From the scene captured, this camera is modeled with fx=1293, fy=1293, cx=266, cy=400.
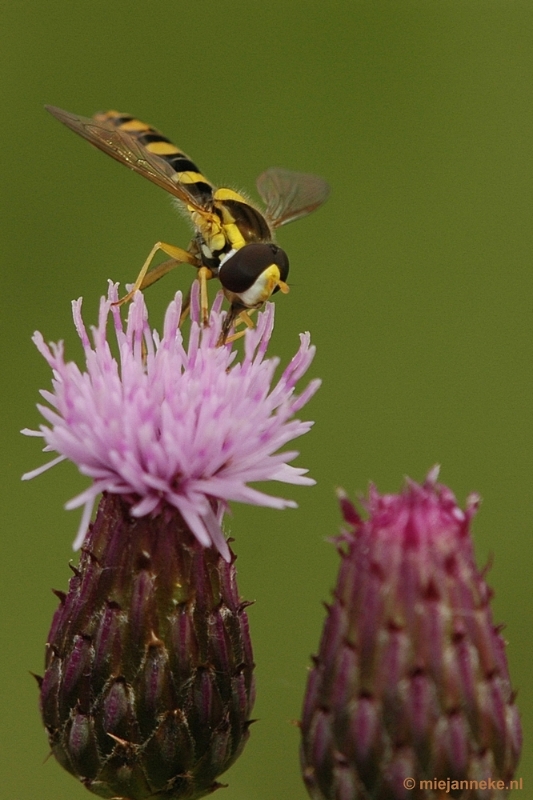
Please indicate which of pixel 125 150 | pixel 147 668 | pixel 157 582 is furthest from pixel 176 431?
pixel 125 150

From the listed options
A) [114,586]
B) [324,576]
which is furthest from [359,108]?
[114,586]

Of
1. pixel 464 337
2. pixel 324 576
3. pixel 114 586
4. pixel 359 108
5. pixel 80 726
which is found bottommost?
pixel 80 726

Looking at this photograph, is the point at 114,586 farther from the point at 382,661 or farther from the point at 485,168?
the point at 485,168

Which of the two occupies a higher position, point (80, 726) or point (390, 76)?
point (390, 76)

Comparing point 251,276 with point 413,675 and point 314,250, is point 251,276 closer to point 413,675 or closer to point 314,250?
point 413,675

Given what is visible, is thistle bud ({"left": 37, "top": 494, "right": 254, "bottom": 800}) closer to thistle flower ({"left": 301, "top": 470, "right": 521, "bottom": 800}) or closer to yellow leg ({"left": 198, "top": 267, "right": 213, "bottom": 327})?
thistle flower ({"left": 301, "top": 470, "right": 521, "bottom": 800})

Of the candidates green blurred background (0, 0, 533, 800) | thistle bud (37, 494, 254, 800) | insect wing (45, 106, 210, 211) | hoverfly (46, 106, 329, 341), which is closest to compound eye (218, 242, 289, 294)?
hoverfly (46, 106, 329, 341)
